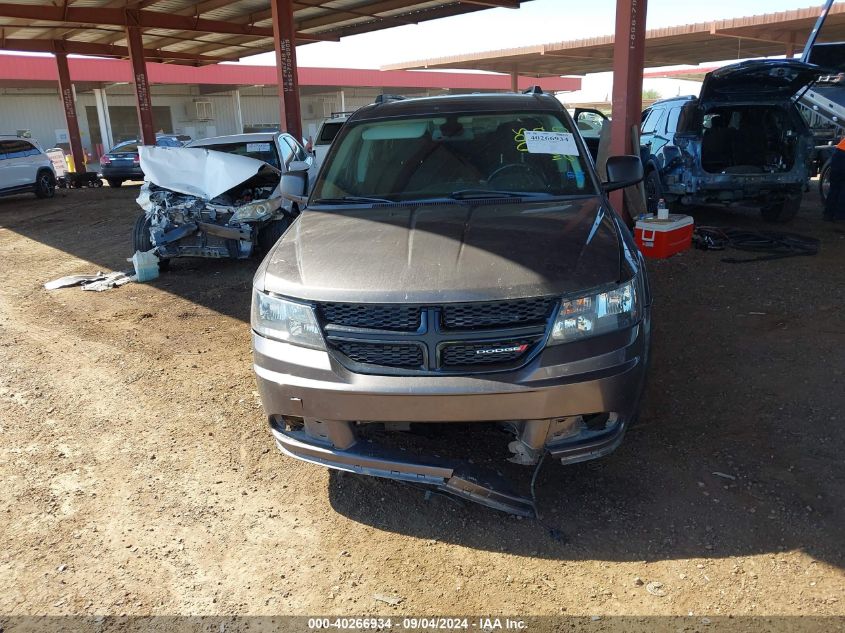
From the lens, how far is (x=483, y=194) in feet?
11.8

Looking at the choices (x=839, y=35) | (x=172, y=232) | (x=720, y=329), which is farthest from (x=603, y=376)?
(x=839, y=35)

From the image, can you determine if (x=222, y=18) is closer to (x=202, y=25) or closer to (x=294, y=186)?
(x=202, y=25)

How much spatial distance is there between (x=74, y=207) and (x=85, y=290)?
9337mm

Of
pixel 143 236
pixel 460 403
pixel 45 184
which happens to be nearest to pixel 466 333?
pixel 460 403

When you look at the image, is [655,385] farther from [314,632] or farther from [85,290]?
[85,290]

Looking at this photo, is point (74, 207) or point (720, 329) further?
point (74, 207)

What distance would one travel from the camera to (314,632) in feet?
7.79

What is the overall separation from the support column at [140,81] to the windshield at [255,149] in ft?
34.0

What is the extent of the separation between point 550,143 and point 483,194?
556 mm

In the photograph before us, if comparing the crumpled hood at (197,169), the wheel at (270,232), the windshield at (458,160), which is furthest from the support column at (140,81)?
the windshield at (458,160)

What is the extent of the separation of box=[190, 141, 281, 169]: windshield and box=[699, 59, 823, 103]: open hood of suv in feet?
19.0

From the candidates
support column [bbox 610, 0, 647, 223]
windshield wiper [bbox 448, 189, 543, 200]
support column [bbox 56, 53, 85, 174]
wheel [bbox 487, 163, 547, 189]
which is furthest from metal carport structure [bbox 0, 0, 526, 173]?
windshield wiper [bbox 448, 189, 543, 200]

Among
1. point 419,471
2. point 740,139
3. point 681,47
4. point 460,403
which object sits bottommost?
point 419,471

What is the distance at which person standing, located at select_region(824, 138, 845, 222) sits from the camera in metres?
9.20
